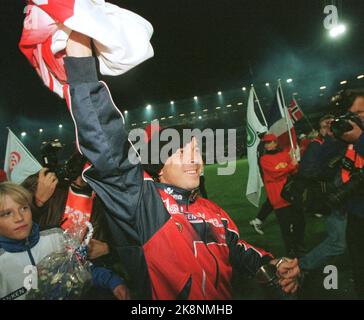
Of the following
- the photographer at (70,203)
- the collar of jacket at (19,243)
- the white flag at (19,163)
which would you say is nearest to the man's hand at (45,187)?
the photographer at (70,203)

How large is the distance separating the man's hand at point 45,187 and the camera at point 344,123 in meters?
2.67

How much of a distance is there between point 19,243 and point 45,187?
3.09 feet

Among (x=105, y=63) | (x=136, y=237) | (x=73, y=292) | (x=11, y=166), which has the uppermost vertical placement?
(x=105, y=63)

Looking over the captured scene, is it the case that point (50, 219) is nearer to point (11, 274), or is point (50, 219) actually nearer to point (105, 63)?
point (11, 274)

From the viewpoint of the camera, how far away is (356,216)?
2775 millimetres

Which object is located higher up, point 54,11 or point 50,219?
point 54,11

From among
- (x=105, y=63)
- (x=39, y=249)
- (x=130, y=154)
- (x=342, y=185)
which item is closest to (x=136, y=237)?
(x=130, y=154)

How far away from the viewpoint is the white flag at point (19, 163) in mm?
4457

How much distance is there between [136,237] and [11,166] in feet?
13.5

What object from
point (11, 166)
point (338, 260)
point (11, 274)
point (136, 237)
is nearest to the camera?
point (136, 237)

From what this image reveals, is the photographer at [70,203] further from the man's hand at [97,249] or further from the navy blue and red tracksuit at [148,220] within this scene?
the navy blue and red tracksuit at [148,220]

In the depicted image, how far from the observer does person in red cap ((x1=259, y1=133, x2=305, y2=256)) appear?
4391 mm

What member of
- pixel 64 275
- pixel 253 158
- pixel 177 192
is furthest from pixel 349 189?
pixel 253 158

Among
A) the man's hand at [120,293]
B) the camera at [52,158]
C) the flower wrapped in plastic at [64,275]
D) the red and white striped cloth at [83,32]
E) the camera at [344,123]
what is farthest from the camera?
the camera at [52,158]
